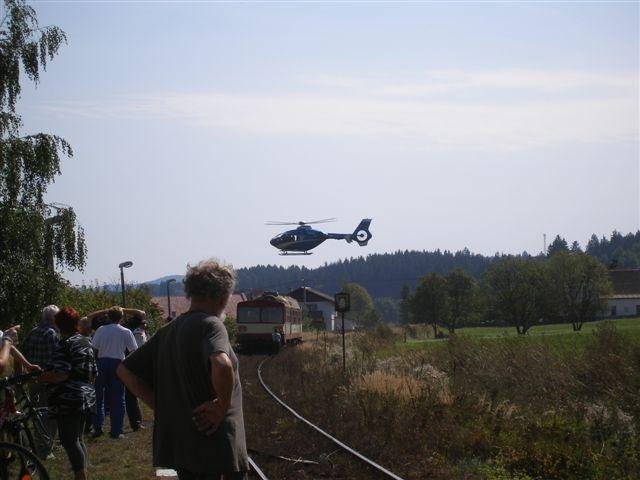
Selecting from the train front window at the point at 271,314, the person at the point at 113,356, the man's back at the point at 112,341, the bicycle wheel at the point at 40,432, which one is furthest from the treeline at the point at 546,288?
the bicycle wheel at the point at 40,432

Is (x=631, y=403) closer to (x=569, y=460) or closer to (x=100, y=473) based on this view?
(x=569, y=460)

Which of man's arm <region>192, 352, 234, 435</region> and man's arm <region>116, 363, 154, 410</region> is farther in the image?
man's arm <region>116, 363, 154, 410</region>

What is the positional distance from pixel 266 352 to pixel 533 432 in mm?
34987

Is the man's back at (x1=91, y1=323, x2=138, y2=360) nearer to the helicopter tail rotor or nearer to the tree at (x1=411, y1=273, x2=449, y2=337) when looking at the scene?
the helicopter tail rotor

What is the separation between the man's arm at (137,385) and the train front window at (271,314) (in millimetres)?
40419

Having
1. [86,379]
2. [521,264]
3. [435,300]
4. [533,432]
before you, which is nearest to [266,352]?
[521,264]

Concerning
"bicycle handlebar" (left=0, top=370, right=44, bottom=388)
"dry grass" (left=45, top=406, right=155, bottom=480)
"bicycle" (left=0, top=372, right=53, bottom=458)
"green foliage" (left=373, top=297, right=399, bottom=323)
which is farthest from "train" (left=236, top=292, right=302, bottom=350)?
"green foliage" (left=373, top=297, right=399, bottom=323)

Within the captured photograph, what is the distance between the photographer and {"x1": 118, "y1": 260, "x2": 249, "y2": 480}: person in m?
4.34

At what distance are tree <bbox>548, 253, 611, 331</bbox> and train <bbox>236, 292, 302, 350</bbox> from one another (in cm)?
2816

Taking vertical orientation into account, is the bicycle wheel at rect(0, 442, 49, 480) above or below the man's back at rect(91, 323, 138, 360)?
below

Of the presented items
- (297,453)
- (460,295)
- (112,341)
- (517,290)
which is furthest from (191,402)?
(460,295)

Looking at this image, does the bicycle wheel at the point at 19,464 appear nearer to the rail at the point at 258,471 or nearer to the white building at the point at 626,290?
the rail at the point at 258,471

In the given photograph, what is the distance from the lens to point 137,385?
476 cm

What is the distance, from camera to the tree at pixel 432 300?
290 ft
